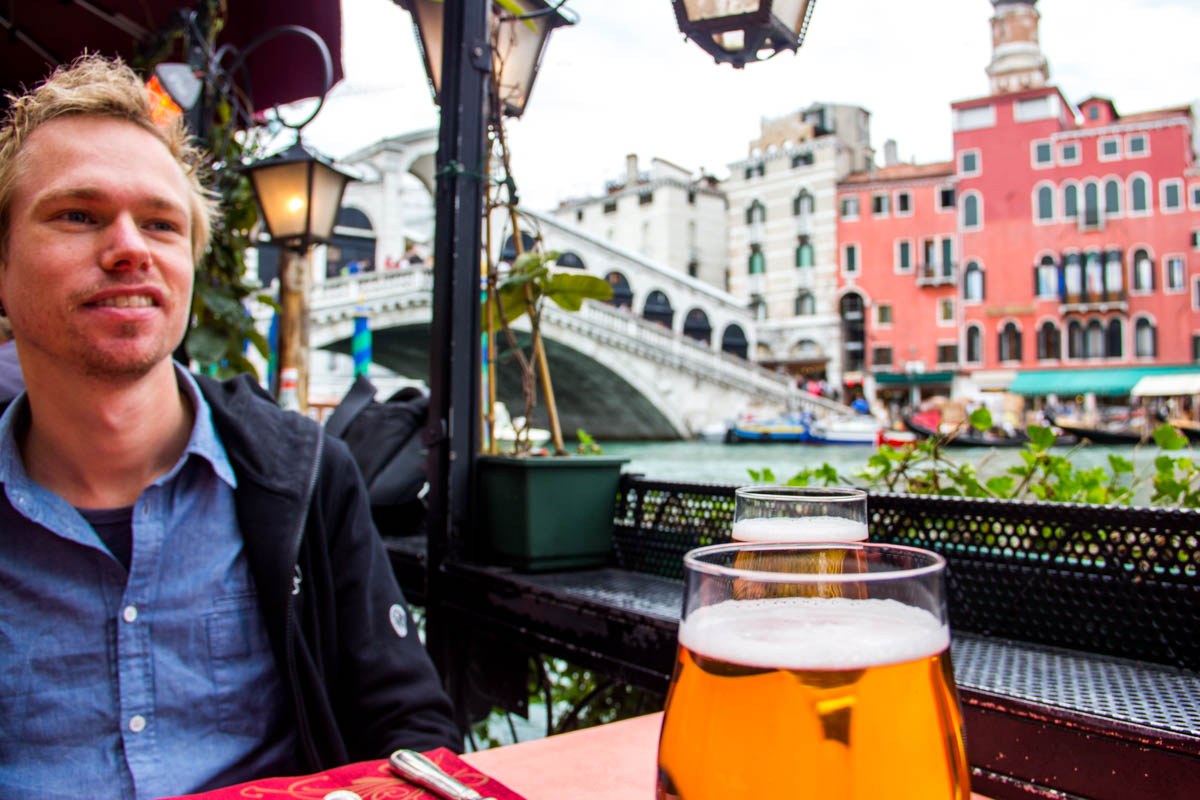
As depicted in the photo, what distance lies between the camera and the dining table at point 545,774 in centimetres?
51

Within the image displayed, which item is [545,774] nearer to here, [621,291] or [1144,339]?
[621,291]

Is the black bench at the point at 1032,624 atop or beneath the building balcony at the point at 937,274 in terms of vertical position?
beneath

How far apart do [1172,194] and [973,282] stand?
5044mm

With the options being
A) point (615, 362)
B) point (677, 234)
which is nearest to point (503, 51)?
point (615, 362)

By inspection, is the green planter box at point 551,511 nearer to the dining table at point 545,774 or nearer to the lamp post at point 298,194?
the dining table at point 545,774

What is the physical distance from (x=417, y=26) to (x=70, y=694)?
161 cm

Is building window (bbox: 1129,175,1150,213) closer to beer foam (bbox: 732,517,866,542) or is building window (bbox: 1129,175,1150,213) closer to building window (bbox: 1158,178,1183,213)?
building window (bbox: 1158,178,1183,213)

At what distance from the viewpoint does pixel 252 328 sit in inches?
117

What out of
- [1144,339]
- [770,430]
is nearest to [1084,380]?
[1144,339]

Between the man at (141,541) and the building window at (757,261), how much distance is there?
27.5 metres

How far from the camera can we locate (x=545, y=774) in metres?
0.56

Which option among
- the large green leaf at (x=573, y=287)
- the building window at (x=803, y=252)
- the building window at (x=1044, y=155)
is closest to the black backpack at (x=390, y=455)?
the large green leaf at (x=573, y=287)

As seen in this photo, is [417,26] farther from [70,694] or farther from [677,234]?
[677,234]

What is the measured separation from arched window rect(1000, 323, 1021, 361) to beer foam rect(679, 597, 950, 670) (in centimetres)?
2649
